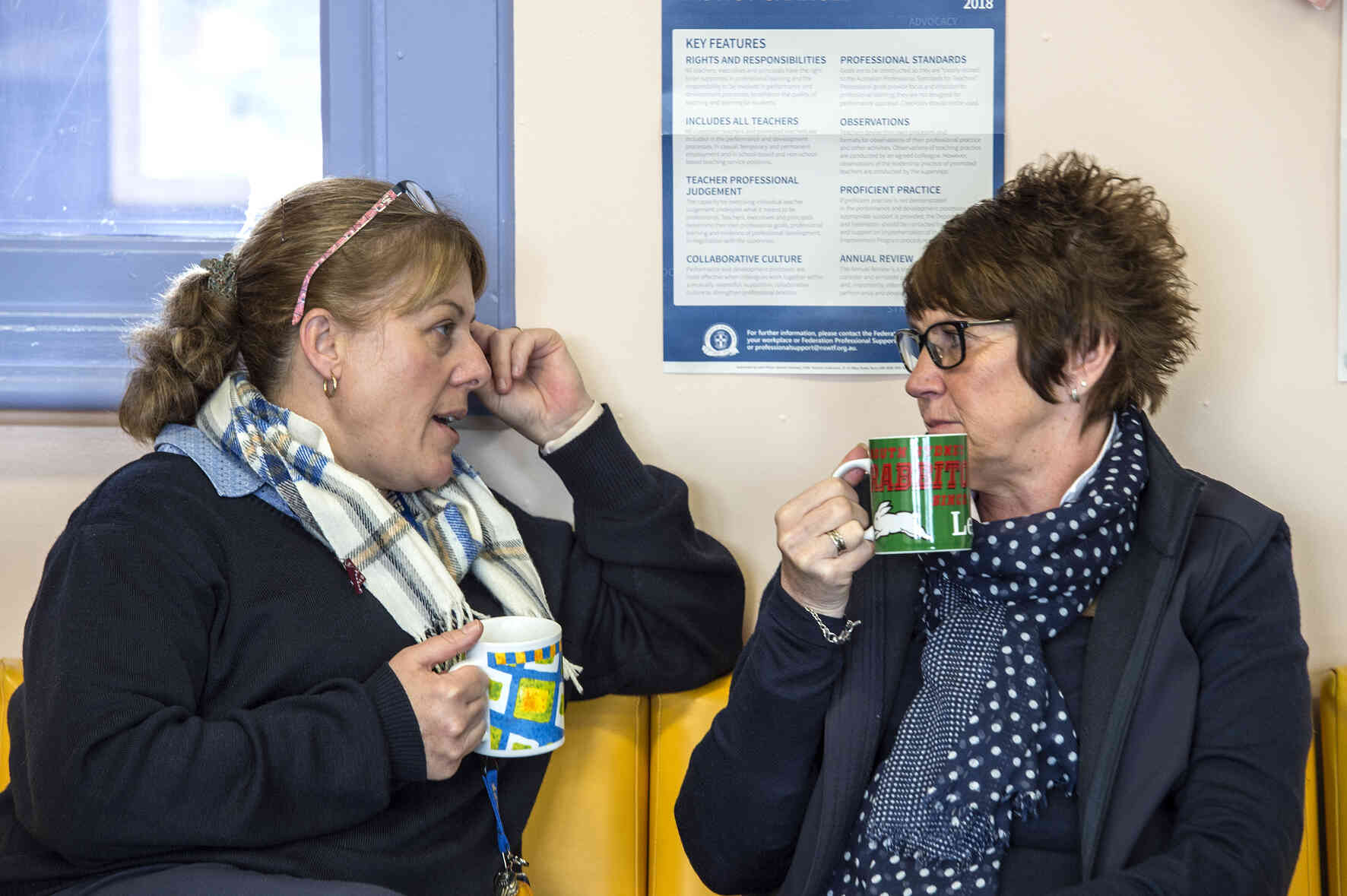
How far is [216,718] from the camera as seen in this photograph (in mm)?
1273

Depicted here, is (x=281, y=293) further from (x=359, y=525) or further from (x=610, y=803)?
(x=610, y=803)

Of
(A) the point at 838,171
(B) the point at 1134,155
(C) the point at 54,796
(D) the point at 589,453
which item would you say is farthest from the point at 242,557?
(B) the point at 1134,155

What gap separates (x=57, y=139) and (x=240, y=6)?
13.9 inches

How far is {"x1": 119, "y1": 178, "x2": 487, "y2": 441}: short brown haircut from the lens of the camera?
1478mm

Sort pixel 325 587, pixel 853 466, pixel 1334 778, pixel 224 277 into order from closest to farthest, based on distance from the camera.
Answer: pixel 853 466
pixel 325 587
pixel 224 277
pixel 1334 778

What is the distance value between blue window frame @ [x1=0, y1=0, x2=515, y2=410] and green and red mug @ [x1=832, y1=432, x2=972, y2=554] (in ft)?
2.68

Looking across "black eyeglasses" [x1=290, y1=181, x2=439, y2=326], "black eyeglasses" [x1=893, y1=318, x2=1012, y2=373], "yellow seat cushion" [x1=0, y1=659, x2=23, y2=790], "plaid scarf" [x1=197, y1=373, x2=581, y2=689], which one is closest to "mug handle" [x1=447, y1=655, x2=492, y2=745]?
"plaid scarf" [x1=197, y1=373, x2=581, y2=689]

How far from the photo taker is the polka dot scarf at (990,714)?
130 centimetres

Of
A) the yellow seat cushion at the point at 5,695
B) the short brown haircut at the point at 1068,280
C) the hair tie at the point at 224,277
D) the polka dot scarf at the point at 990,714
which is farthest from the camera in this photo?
the yellow seat cushion at the point at 5,695

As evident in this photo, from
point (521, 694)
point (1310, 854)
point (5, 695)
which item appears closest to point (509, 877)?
point (521, 694)

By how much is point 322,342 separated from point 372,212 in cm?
18

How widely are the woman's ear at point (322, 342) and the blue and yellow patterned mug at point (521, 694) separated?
0.39 m

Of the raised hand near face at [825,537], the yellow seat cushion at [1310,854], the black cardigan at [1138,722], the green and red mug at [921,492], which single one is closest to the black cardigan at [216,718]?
the black cardigan at [1138,722]

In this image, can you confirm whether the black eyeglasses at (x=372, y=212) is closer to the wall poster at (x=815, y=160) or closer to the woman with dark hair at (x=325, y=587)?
the woman with dark hair at (x=325, y=587)
